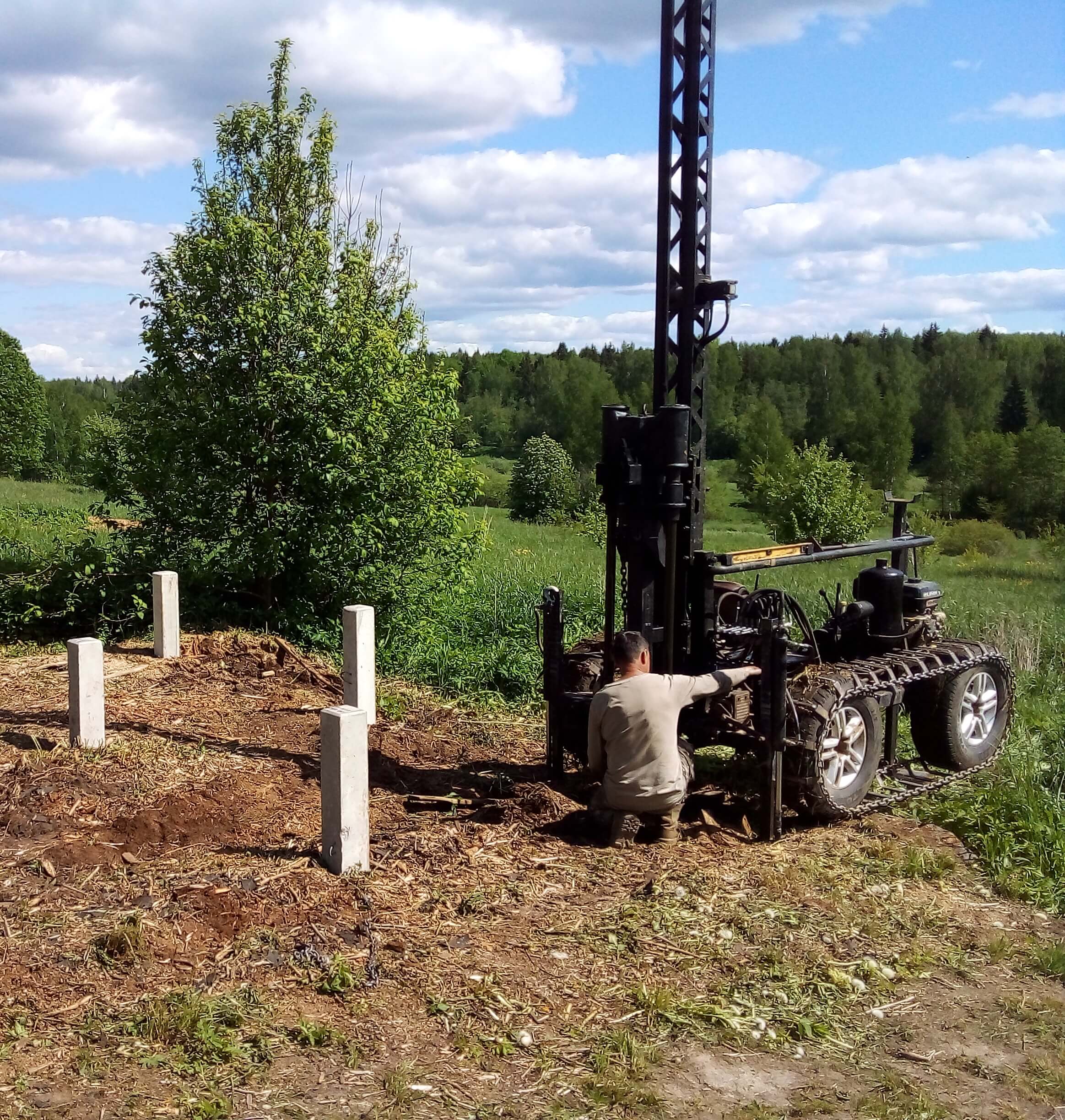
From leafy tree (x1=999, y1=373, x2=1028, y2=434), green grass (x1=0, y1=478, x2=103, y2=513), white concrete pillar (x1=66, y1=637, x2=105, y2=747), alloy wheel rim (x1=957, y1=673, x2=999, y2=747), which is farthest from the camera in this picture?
leafy tree (x1=999, y1=373, x2=1028, y2=434)

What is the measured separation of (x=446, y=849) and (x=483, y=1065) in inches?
80.8

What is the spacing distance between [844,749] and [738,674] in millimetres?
1036

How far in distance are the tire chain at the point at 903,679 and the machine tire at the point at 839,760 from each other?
0.12ft

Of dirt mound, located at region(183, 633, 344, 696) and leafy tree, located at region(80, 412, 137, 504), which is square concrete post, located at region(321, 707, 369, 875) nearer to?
dirt mound, located at region(183, 633, 344, 696)

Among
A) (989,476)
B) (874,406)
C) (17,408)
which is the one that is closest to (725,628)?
(17,408)

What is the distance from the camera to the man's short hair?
20.7ft

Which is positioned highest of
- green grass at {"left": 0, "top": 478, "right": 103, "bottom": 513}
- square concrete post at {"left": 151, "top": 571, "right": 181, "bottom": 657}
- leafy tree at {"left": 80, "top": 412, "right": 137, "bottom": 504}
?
leafy tree at {"left": 80, "top": 412, "right": 137, "bottom": 504}

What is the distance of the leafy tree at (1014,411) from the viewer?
86.9 metres

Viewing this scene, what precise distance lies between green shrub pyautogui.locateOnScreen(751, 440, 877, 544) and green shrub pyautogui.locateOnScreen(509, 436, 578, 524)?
1371cm

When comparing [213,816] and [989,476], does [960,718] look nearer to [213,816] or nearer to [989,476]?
[213,816]

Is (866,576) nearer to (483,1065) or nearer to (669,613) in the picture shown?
(669,613)

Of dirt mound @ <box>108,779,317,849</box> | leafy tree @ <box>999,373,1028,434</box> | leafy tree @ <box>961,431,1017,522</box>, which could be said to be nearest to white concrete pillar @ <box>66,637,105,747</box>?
dirt mound @ <box>108,779,317,849</box>

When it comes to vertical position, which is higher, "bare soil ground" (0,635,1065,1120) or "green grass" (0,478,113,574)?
"green grass" (0,478,113,574)

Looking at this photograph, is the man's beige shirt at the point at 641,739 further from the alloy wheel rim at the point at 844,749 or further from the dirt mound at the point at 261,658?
the dirt mound at the point at 261,658
